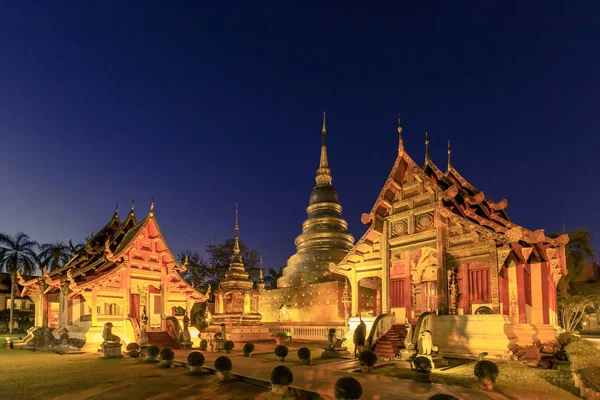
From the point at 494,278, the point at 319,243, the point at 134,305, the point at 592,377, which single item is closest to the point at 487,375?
the point at 592,377

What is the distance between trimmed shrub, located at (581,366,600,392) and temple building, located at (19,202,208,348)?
1852cm

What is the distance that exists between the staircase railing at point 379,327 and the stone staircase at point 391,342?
17cm

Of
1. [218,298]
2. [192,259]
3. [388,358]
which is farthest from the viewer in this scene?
[192,259]

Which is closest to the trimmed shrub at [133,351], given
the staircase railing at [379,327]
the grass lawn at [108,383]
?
the grass lawn at [108,383]

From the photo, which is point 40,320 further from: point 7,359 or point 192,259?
point 192,259

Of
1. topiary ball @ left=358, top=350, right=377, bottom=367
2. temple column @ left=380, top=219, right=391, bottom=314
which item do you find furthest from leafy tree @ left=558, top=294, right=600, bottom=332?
topiary ball @ left=358, top=350, right=377, bottom=367

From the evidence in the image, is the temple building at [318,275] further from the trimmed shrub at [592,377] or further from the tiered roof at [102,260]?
the trimmed shrub at [592,377]

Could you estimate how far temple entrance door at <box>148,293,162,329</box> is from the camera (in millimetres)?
26297

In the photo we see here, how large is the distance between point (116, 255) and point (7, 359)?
655cm

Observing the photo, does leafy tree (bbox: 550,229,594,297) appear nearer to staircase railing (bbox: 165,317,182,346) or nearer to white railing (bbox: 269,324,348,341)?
white railing (bbox: 269,324,348,341)

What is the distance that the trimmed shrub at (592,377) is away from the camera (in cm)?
893

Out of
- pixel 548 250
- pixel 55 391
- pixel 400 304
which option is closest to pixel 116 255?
pixel 55 391

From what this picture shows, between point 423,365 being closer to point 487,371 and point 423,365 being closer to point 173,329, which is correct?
point 487,371

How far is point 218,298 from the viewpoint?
3003cm
